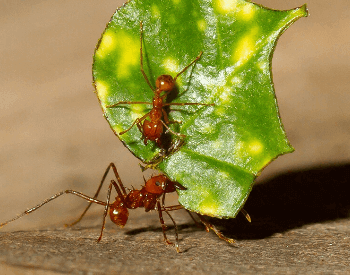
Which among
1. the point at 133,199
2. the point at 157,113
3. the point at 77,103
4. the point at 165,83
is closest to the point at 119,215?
the point at 133,199

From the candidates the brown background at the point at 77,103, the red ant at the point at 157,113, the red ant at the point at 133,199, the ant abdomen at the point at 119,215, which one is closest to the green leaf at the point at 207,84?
the red ant at the point at 157,113

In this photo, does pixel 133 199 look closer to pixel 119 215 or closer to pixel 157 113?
pixel 119 215

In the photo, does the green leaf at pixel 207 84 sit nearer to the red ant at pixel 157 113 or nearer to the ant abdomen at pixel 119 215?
the red ant at pixel 157 113

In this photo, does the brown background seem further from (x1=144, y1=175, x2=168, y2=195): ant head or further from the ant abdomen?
(x1=144, y1=175, x2=168, y2=195): ant head

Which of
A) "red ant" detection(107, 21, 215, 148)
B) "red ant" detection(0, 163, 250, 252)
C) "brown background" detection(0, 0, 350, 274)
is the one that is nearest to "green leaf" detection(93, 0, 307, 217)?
"red ant" detection(107, 21, 215, 148)

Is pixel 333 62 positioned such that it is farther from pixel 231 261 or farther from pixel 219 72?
pixel 231 261

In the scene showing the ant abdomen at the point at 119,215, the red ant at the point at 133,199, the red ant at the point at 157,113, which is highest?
the red ant at the point at 157,113

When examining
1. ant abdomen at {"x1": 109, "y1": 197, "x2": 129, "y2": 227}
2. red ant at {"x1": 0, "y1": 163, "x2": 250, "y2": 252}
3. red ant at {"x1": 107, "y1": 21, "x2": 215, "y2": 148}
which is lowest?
ant abdomen at {"x1": 109, "y1": 197, "x2": 129, "y2": 227}
